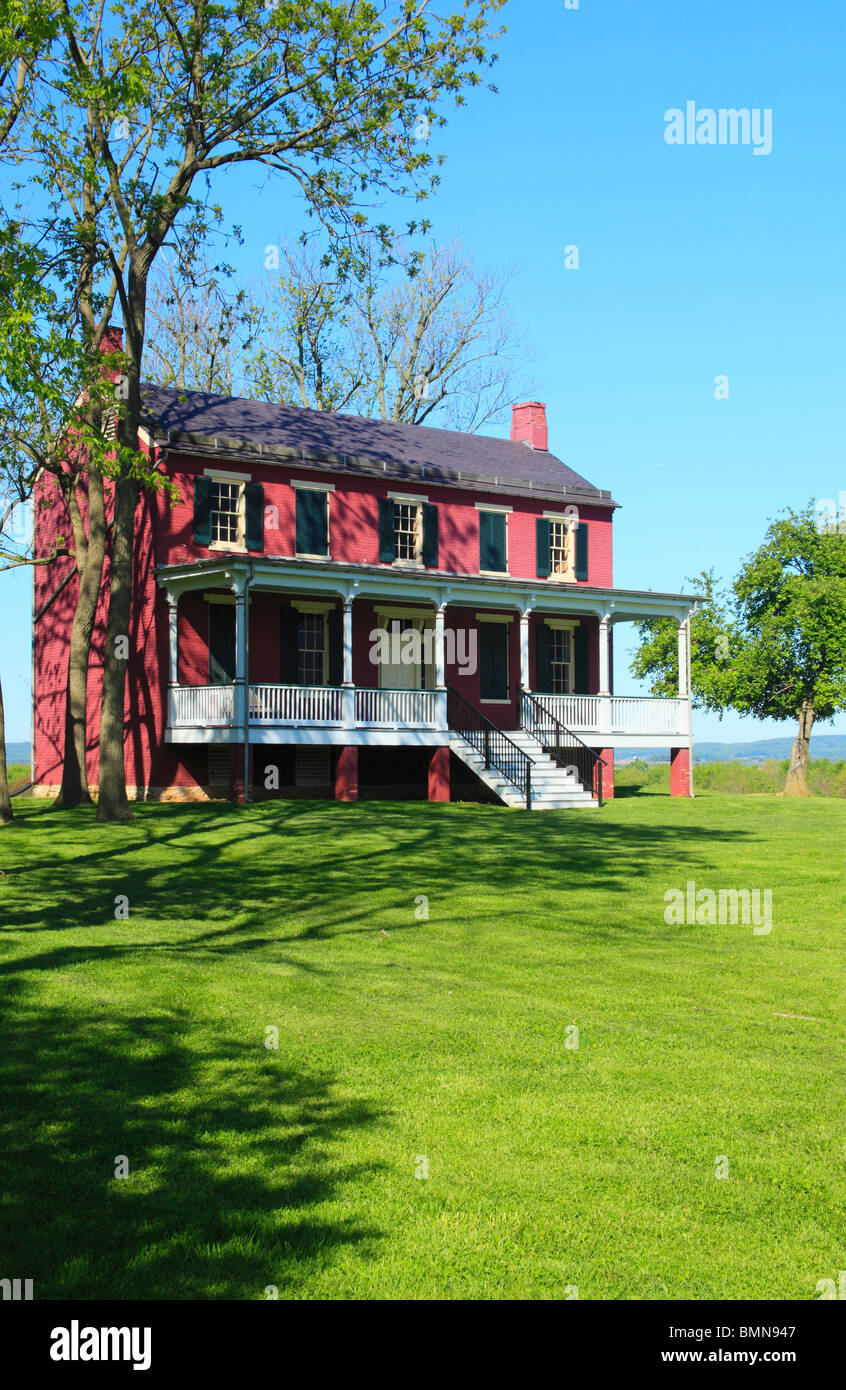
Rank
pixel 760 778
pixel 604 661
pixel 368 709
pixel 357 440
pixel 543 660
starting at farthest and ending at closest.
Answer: pixel 760 778
pixel 543 660
pixel 357 440
pixel 604 661
pixel 368 709

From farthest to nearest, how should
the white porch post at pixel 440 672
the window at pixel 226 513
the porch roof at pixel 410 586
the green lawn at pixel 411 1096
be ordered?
1. the window at pixel 226 513
2. the white porch post at pixel 440 672
3. the porch roof at pixel 410 586
4. the green lawn at pixel 411 1096

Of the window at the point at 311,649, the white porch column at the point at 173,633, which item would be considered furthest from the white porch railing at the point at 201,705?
the window at the point at 311,649

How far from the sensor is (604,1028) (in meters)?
8.45

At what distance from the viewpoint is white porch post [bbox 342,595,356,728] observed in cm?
2581

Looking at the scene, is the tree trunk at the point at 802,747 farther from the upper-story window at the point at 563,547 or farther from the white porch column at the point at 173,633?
the white porch column at the point at 173,633

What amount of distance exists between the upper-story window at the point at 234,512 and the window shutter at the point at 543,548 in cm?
776

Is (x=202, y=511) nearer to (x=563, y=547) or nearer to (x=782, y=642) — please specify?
(x=563, y=547)

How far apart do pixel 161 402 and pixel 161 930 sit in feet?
65.0

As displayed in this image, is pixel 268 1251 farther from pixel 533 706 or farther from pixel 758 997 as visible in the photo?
pixel 533 706

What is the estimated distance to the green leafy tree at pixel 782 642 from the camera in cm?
4234

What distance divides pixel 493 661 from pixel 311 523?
18.6 ft

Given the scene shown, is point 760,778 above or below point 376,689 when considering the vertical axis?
below

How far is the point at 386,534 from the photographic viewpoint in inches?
1156

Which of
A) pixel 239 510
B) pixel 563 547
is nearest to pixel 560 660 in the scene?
pixel 563 547
